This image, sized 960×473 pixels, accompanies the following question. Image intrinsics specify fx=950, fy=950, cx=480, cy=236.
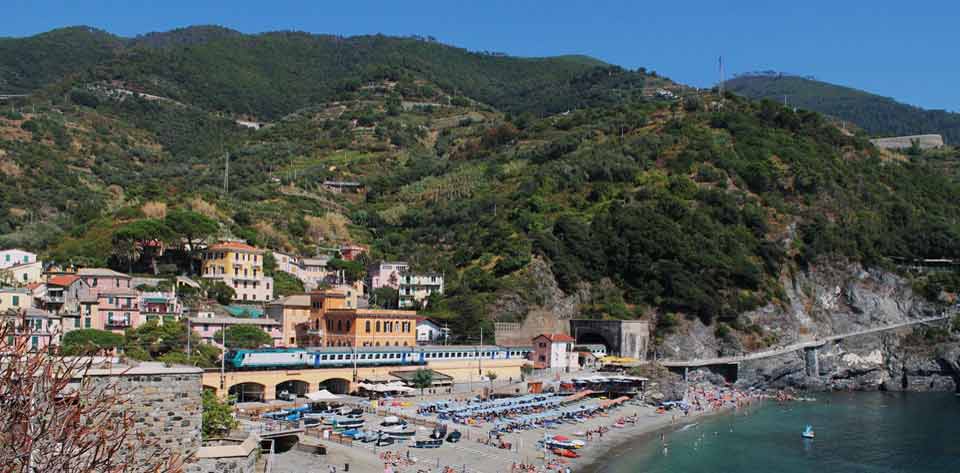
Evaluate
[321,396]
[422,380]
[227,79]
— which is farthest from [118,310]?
[227,79]

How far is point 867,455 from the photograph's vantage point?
157 feet

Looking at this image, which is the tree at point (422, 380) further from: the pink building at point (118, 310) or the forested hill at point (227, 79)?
the forested hill at point (227, 79)

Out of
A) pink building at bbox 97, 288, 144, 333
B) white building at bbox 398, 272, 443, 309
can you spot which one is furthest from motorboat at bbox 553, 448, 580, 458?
white building at bbox 398, 272, 443, 309

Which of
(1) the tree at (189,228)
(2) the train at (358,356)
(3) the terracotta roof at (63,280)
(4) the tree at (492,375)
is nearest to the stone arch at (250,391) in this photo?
(2) the train at (358,356)

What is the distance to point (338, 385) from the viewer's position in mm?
52719

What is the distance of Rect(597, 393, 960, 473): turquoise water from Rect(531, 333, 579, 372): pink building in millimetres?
11386

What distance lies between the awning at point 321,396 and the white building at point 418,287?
985 inches

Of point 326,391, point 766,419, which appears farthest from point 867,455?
point 326,391

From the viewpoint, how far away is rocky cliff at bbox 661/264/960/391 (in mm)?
75188

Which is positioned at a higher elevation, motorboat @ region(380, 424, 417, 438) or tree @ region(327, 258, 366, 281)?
tree @ region(327, 258, 366, 281)

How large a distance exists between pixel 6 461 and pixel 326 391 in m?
43.7

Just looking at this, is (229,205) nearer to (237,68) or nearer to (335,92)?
(335,92)

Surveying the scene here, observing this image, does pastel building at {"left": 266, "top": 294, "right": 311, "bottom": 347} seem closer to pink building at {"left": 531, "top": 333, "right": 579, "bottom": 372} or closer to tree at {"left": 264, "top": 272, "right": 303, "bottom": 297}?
tree at {"left": 264, "top": 272, "right": 303, "bottom": 297}

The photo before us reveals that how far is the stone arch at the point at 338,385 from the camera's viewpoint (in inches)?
2058
